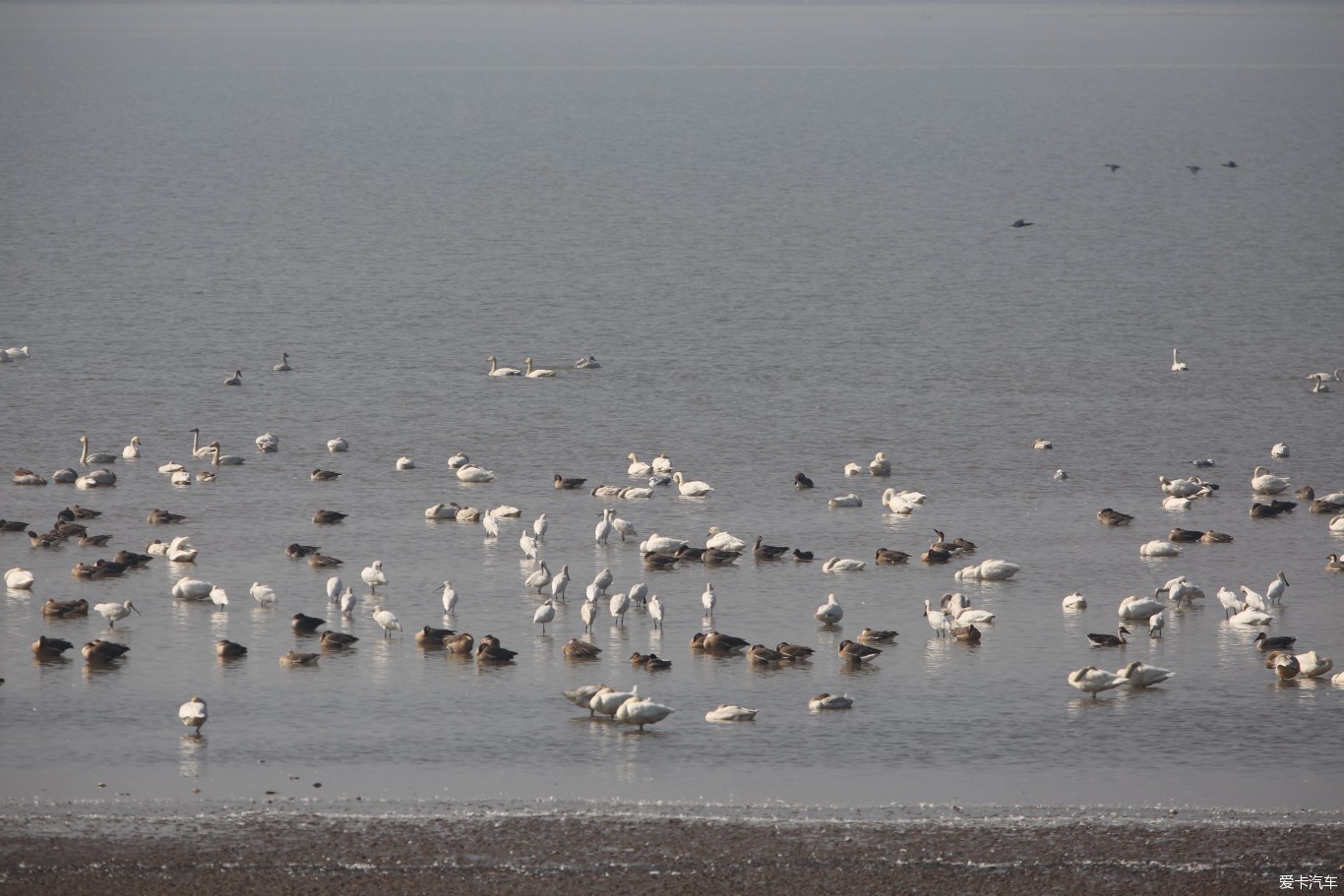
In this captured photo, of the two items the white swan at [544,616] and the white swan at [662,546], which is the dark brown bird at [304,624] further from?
the white swan at [662,546]

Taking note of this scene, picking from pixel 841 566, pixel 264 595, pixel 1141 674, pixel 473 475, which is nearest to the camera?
pixel 1141 674

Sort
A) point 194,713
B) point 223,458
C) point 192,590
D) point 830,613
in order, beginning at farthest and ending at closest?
point 223,458, point 192,590, point 830,613, point 194,713

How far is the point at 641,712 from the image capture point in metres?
23.1

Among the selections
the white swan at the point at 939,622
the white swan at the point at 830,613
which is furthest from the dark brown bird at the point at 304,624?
the white swan at the point at 939,622

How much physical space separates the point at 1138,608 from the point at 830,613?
15.1 ft

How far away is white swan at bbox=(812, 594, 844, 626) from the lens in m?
28.3

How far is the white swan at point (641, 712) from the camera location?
75.6 feet

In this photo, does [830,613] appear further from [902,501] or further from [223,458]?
[223,458]

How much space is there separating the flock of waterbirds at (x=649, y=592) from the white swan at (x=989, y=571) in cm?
2

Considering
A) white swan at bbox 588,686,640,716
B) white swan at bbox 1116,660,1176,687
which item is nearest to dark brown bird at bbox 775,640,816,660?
white swan at bbox 588,686,640,716

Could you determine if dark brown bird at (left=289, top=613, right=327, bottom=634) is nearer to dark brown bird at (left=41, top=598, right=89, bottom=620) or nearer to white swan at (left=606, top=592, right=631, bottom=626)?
dark brown bird at (left=41, top=598, right=89, bottom=620)

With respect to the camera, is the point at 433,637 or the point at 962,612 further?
the point at 962,612

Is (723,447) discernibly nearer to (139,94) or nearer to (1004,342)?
(1004,342)

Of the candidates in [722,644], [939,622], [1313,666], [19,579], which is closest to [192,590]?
[19,579]
